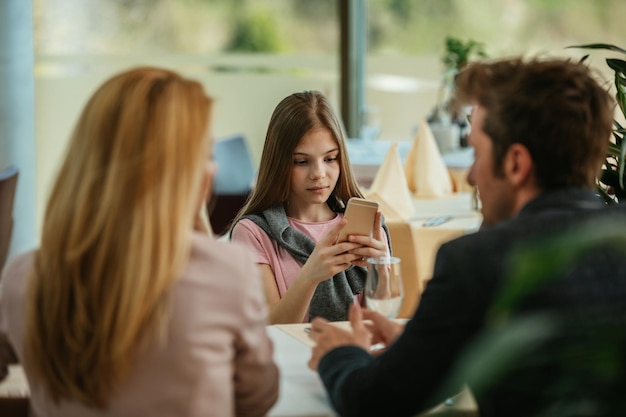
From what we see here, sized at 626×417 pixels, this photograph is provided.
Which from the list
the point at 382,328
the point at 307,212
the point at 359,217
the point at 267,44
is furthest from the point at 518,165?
the point at 267,44

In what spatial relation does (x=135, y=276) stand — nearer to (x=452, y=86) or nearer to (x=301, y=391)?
(x=301, y=391)

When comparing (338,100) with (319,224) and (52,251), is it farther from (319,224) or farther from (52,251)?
(52,251)

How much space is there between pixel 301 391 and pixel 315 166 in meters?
0.88

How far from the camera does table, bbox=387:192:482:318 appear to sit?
3.42 m

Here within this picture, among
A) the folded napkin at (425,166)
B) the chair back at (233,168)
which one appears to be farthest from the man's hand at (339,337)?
the chair back at (233,168)

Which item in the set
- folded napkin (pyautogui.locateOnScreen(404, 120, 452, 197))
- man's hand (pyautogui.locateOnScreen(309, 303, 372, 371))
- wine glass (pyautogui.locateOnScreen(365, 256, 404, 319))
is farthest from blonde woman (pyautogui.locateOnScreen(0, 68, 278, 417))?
folded napkin (pyautogui.locateOnScreen(404, 120, 452, 197))

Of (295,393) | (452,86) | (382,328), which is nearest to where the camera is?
(295,393)

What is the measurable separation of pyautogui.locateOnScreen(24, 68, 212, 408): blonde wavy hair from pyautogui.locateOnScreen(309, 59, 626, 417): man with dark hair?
38cm

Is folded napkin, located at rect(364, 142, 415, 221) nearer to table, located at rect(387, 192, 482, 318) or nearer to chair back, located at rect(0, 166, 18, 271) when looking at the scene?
table, located at rect(387, 192, 482, 318)

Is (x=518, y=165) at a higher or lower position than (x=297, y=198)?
higher

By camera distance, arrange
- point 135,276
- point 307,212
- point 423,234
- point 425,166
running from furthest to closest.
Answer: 1. point 425,166
2. point 423,234
3. point 307,212
4. point 135,276

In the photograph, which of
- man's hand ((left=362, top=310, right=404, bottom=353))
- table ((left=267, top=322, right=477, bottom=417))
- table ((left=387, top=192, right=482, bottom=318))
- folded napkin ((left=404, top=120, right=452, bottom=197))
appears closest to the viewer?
table ((left=267, top=322, right=477, bottom=417))

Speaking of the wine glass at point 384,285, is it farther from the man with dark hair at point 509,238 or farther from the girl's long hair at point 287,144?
the girl's long hair at point 287,144

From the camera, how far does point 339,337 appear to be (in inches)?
71.1
